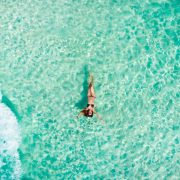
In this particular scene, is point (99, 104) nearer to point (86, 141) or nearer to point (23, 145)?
point (86, 141)

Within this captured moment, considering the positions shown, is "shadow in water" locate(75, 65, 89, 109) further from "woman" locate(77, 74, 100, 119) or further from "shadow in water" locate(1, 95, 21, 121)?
"shadow in water" locate(1, 95, 21, 121)

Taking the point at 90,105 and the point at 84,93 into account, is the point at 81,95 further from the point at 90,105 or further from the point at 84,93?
the point at 90,105

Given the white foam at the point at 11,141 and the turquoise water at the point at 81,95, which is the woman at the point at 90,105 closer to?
the turquoise water at the point at 81,95

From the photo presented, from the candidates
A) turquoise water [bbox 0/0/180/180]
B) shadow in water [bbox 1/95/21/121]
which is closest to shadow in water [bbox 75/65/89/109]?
turquoise water [bbox 0/0/180/180]

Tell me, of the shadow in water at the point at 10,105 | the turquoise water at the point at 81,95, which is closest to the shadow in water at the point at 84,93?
the turquoise water at the point at 81,95

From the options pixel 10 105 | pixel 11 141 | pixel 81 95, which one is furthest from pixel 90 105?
pixel 11 141

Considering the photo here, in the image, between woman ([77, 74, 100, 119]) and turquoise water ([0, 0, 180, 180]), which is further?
turquoise water ([0, 0, 180, 180])

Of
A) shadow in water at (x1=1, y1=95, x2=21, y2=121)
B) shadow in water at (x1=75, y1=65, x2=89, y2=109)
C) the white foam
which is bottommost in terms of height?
the white foam

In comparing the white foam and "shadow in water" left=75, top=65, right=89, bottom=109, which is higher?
"shadow in water" left=75, top=65, right=89, bottom=109
